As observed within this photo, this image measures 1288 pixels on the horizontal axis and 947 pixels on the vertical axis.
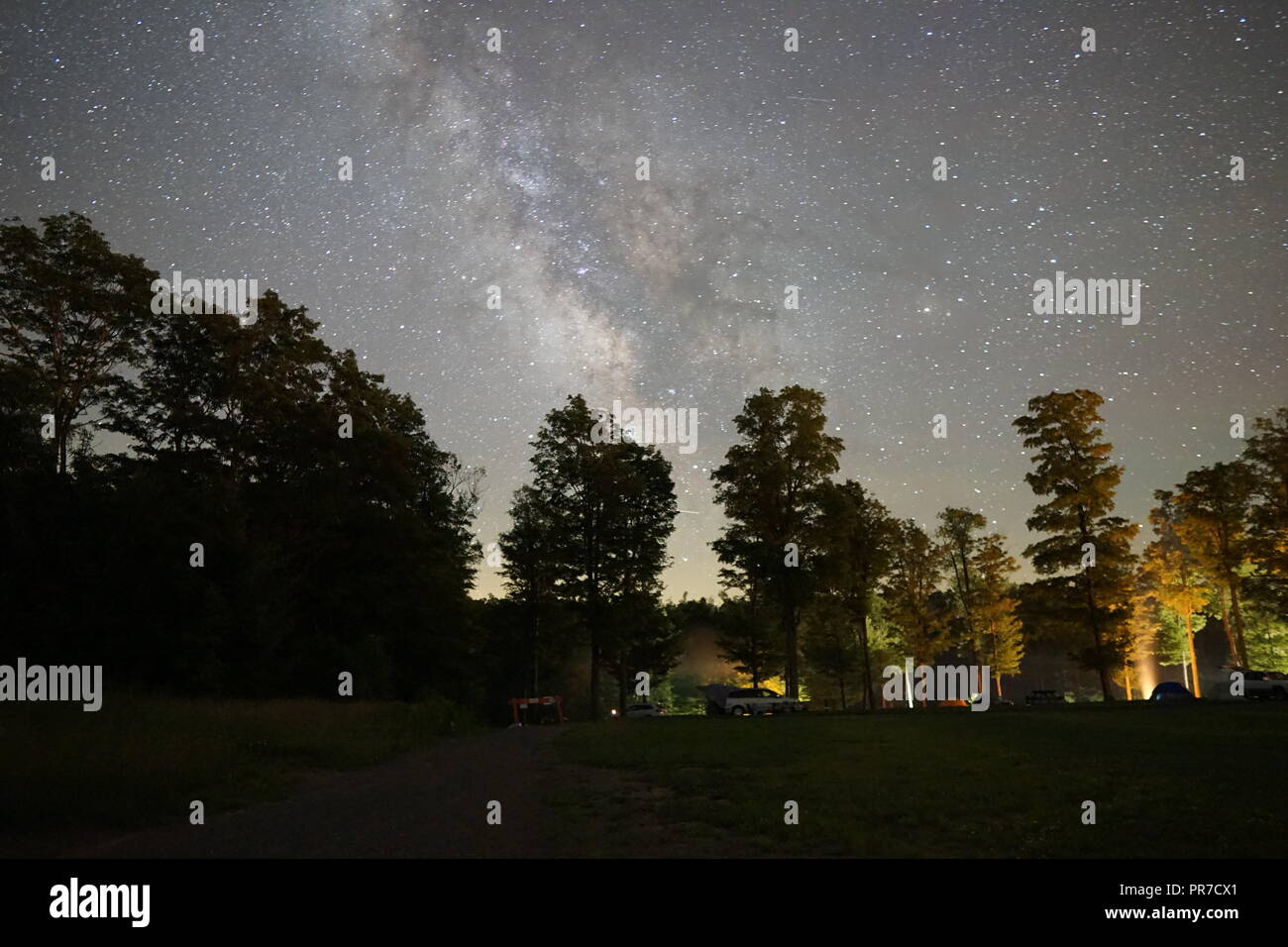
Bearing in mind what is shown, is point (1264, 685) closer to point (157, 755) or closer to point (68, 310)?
point (157, 755)

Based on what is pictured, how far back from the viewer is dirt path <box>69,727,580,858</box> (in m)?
8.41

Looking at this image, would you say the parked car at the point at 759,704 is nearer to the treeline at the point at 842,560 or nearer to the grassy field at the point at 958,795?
the treeline at the point at 842,560

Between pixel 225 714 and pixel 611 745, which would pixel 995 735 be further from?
pixel 225 714

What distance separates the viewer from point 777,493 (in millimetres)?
48938

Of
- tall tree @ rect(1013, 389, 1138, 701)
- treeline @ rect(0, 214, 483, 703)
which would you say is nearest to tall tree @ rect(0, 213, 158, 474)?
treeline @ rect(0, 214, 483, 703)

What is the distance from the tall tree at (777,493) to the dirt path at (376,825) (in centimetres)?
3302

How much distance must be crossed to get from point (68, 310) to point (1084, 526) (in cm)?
5326

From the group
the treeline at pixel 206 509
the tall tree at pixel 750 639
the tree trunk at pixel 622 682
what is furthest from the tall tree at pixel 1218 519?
the treeline at pixel 206 509

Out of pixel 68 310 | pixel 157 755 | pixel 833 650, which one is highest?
pixel 68 310

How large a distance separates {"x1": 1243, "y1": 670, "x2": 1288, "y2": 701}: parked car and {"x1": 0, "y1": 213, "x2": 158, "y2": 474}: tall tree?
6158 cm

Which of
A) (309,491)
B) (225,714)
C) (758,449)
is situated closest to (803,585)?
(758,449)

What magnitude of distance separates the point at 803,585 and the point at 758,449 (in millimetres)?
9227

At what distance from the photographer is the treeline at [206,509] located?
27.9 metres

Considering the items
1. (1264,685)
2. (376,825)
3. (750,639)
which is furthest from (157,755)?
(750,639)
